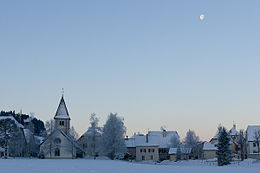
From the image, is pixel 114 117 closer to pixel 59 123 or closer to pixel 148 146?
pixel 59 123

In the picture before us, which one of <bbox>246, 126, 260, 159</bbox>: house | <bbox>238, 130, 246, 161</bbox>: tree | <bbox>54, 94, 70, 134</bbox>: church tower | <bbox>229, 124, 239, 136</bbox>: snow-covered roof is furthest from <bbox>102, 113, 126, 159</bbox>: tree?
<bbox>229, 124, 239, 136</bbox>: snow-covered roof

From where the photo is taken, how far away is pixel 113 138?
252 ft

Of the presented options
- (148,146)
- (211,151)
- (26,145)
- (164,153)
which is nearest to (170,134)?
(164,153)

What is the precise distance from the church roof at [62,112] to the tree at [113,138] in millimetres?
17215

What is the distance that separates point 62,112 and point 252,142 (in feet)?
180

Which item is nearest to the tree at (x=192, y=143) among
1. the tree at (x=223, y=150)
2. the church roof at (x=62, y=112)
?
the church roof at (x=62, y=112)

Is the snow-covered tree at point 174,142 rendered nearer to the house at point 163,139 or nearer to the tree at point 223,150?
the house at point 163,139

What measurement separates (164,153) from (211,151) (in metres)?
22.1

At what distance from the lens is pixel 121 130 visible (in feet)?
255

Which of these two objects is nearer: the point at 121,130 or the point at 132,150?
the point at 121,130

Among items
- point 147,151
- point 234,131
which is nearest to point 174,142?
point 147,151

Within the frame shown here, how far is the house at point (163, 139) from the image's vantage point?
109869 mm

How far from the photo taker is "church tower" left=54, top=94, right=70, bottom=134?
293 ft

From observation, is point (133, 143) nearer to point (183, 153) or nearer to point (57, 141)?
point (183, 153)
